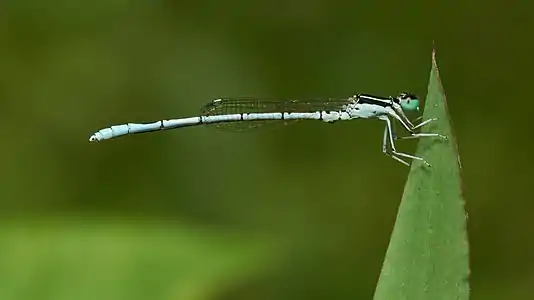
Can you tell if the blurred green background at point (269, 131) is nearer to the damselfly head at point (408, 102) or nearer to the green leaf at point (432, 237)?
the damselfly head at point (408, 102)

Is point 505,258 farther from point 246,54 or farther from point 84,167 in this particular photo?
point 84,167

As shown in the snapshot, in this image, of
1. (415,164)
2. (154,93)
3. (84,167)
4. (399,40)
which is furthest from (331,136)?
(415,164)

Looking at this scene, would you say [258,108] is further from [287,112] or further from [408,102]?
[408,102]

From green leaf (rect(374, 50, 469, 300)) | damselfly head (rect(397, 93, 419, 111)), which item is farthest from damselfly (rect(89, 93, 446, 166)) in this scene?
green leaf (rect(374, 50, 469, 300))

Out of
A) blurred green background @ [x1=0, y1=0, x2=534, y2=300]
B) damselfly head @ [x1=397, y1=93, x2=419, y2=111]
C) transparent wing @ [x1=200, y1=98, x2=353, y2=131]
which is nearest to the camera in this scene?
damselfly head @ [x1=397, y1=93, x2=419, y2=111]

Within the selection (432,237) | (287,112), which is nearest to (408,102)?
(287,112)

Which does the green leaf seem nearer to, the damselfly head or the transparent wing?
the damselfly head
